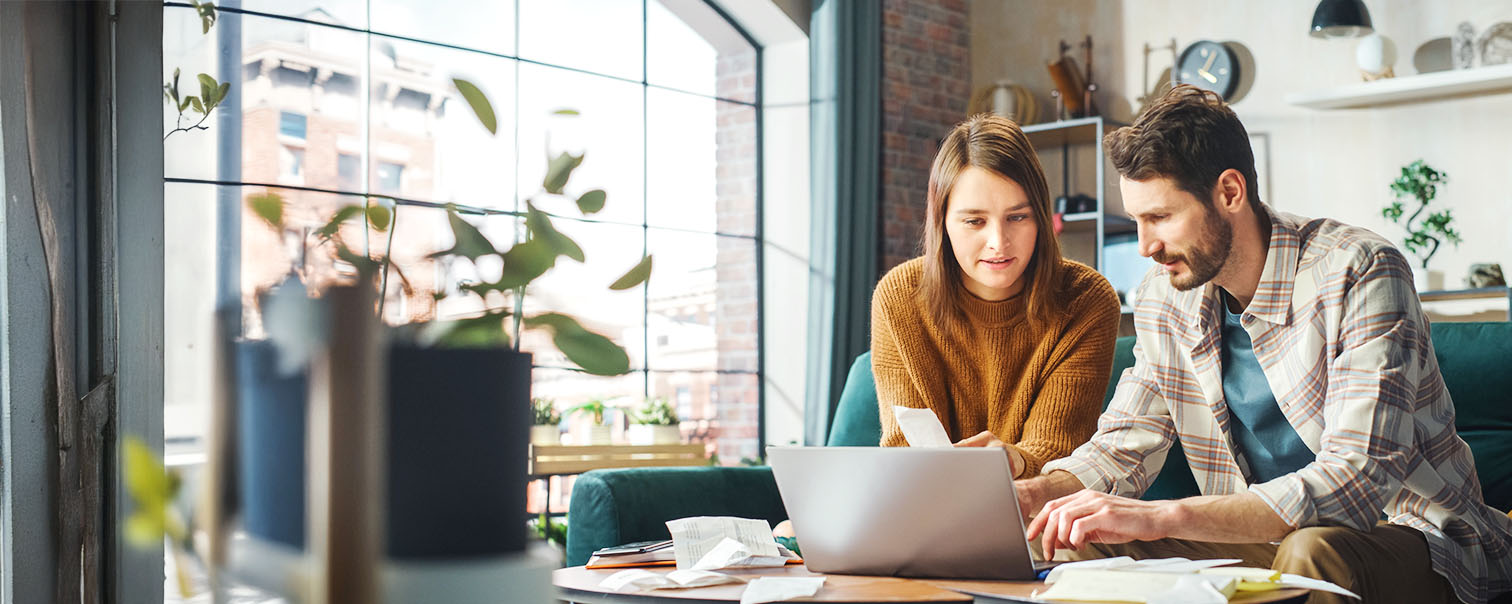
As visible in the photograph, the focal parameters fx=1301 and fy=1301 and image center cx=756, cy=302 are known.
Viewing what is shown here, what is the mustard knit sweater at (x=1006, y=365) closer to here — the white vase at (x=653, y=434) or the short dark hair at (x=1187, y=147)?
the short dark hair at (x=1187, y=147)

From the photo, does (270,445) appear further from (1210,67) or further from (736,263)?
(1210,67)

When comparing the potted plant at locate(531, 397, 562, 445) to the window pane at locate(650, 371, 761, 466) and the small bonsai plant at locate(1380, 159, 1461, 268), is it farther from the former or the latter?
the small bonsai plant at locate(1380, 159, 1461, 268)

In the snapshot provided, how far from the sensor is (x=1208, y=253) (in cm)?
187

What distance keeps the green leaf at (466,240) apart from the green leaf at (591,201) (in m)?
0.05

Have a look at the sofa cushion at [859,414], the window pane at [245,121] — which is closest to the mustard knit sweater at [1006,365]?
the sofa cushion at [859,414]

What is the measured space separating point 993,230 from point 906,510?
0.82m

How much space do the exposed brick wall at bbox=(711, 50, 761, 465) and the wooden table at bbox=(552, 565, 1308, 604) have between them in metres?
3.71

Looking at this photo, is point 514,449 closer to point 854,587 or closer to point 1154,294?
point 854,587

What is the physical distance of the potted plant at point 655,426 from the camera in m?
4.64

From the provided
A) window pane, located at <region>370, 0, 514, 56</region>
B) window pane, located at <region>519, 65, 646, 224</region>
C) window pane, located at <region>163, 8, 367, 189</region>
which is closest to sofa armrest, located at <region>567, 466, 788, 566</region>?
window pane, located at <region>163, 8, 367, 189</region>

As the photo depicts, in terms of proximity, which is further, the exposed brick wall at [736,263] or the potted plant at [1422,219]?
the exposed brick wall at [736,263]

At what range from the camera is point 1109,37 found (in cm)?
536

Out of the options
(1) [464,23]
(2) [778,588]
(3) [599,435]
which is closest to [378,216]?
(2) [778,588]

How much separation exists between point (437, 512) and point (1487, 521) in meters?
1.71
